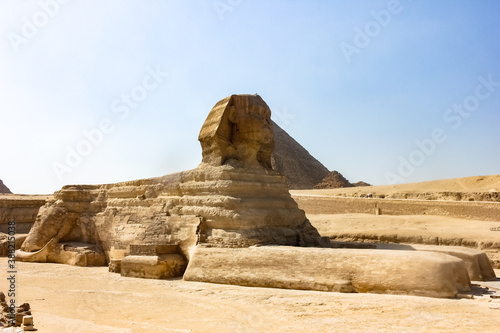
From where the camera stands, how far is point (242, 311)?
559 cm

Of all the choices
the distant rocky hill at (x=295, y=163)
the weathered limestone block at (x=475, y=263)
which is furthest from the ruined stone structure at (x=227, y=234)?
the distant rocky hill at (x=295, y=163)

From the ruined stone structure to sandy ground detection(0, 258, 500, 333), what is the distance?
34cm

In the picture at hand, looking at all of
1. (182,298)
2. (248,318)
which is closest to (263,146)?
(182,298)

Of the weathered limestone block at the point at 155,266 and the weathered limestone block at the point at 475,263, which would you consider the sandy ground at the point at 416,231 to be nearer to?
the weathered limestone block at the point at 475,263

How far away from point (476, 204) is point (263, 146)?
39.5 feet

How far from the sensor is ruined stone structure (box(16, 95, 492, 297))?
19.9ft

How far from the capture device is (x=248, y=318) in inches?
209

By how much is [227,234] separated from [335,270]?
7.68 ft

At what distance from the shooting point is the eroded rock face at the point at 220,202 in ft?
26.9

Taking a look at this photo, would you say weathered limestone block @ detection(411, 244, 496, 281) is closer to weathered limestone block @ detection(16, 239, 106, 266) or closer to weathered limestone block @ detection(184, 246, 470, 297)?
weathered limestone block @ detection(184, 246, 470, 297)

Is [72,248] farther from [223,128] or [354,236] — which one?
[354,236]

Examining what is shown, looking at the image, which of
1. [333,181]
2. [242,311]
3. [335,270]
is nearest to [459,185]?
[333,181]

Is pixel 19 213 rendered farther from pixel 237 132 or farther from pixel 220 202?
pixel 220 202

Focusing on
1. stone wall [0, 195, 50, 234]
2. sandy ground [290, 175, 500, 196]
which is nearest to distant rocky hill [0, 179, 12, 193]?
stone wall [0, 195, 50, 234]
